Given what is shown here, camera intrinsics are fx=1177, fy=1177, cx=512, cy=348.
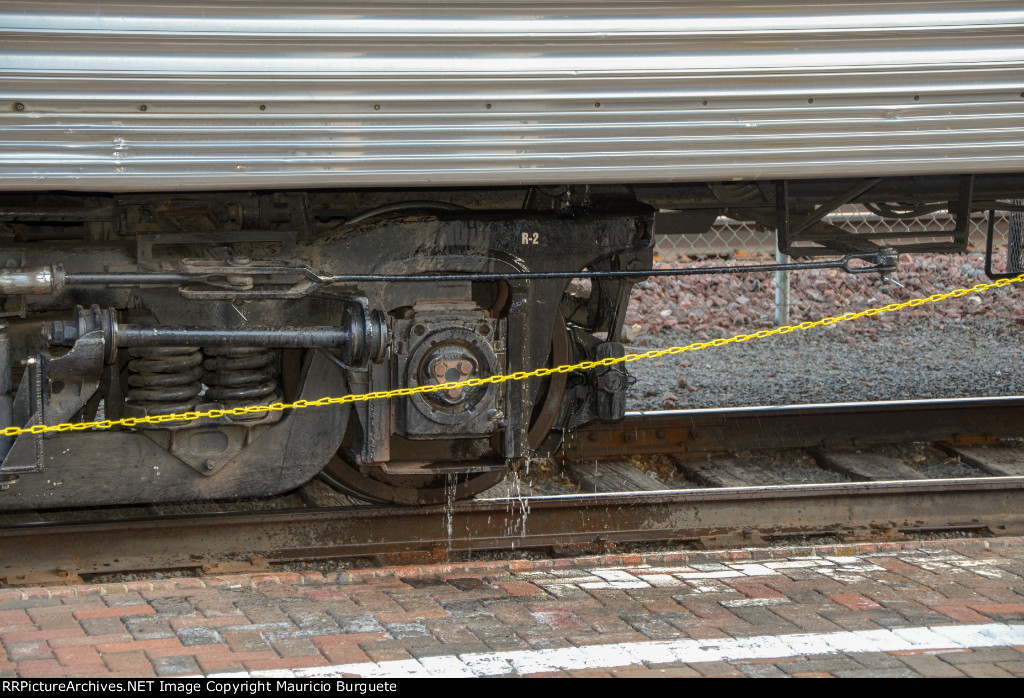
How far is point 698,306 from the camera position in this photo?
9.16m

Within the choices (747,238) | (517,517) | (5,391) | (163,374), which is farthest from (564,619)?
(747,238)

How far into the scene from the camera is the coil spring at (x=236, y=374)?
426 centimetres

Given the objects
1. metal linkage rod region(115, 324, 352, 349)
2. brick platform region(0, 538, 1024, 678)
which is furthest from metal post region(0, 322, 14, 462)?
brick platform region(0, 538, 1024, 678)

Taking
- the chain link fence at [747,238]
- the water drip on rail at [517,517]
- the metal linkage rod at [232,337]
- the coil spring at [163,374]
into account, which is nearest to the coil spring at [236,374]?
the coil spring at [163,374]

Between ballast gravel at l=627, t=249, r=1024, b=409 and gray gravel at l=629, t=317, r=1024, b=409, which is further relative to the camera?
ballast gravel at l=627, t=249, r=1024, b=409

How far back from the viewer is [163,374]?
422cm

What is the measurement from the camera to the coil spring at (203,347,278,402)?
4.26 metres

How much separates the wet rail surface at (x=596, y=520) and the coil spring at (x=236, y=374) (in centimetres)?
60

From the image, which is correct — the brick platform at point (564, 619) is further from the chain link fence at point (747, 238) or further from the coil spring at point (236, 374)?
the chain link fence at point (747, 238)

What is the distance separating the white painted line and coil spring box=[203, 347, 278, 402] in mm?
1214

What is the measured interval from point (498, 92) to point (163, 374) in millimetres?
1578

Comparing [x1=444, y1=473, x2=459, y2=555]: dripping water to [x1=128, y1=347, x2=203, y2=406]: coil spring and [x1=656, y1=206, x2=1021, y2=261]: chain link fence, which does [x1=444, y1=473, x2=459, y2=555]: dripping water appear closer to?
[x1=128, y1=347, x2=203, y2=406]: coil spring

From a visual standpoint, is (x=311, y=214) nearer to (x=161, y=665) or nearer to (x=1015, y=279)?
(x=161, y=665)

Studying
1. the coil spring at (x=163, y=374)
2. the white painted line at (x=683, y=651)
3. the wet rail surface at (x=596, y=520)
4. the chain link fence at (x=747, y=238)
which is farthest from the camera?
the chain link fence at (x=747, y=238)
